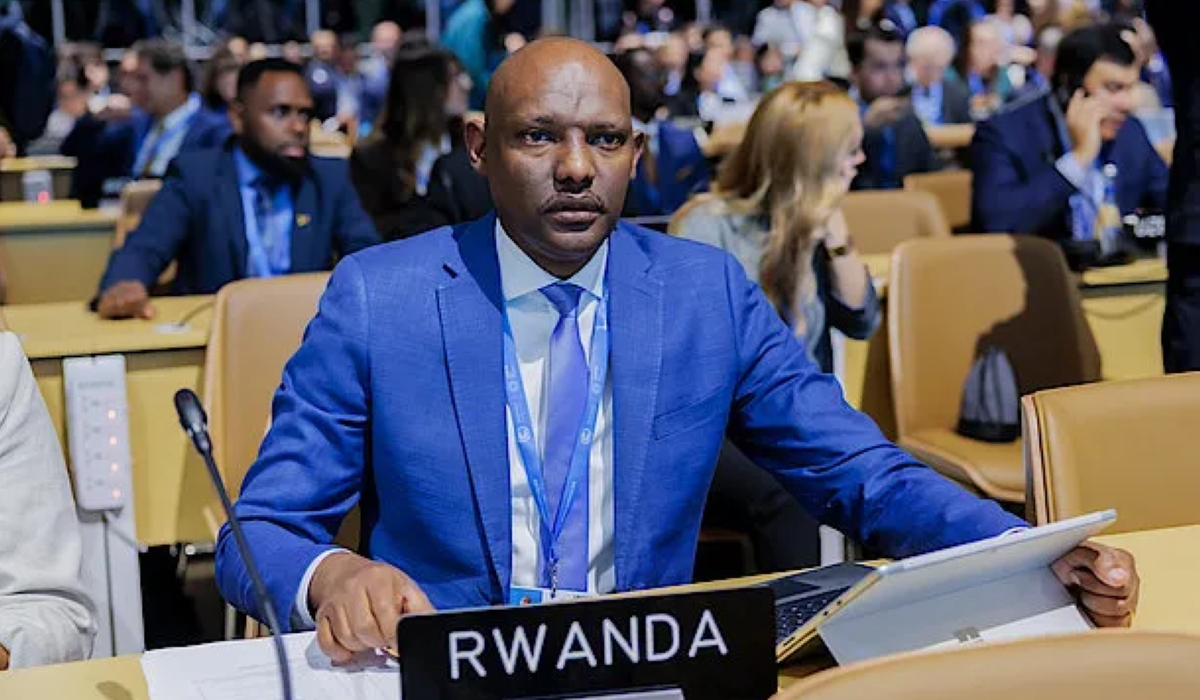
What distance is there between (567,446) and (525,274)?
197 millimetres

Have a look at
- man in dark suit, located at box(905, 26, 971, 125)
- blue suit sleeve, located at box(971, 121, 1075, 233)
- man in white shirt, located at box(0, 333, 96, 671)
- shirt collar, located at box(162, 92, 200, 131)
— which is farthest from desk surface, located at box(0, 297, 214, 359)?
man in dark suit, located at box(905, 26, 971, 125)

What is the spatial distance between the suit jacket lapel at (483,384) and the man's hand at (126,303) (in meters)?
1.80

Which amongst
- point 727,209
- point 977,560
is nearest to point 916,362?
point 727,209

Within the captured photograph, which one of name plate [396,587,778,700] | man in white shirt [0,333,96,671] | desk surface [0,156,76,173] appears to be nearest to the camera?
name plate [396,587,778,700]

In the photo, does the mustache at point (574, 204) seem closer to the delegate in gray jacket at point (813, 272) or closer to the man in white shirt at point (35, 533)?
the man in white shirt at point (35, 533)

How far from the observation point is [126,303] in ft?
11.9

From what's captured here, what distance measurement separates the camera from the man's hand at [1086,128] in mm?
4539

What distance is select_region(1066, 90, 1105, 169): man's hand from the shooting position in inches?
179

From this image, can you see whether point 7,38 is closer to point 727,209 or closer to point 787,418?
point 727,209

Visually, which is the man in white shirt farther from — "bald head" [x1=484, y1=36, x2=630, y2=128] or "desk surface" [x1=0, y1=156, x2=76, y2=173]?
"desk surface" [x1=0, y1=156, x2=76, y2=173]

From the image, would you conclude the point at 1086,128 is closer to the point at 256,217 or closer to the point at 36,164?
the point at 256,217

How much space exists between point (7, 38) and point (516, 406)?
1223cm

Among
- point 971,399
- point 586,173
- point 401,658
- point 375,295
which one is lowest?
point 971,399

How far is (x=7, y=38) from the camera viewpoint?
43.3 ft
